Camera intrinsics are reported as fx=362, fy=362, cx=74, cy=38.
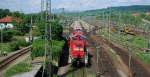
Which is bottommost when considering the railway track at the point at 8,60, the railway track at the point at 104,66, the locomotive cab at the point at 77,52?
the railway track at the point at 104,66

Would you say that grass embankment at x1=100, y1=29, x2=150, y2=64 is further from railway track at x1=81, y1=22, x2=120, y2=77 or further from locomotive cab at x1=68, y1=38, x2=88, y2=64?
locomotive cab at x1=68, y1=38, x2=88, y2=64

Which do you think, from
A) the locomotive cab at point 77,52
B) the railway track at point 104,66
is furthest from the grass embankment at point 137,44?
the locomotive cab at point 77,52

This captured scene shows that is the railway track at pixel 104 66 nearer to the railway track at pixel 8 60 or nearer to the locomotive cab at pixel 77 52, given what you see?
the locomotive cab at pixel 77 52

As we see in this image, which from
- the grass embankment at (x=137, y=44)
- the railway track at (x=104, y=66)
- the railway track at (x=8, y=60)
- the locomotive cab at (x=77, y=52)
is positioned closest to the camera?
the railway track at (x=104, y=66)

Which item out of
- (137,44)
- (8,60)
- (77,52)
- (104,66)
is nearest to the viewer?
(77,52)

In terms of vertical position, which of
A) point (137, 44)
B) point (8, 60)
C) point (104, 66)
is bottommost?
point (104, 66)

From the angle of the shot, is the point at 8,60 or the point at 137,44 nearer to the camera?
the point at 8,60

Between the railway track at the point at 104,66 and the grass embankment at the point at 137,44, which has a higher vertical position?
the grass embankment at the point at 137,44

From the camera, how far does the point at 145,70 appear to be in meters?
34.2

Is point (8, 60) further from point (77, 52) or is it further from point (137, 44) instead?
point (137, 44)

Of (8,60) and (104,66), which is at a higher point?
(8,60)

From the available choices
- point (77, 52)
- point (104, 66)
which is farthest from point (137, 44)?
point (77, 52)

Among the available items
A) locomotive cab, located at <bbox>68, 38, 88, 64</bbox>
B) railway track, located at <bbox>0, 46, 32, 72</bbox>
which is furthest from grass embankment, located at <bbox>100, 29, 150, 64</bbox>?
railway track, located at <bbox>0, 46, 32, 72</bbox>

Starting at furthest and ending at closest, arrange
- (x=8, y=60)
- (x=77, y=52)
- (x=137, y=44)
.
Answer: (x=137, y=44) < (x=8, y=60) < (x=77, y=52)
